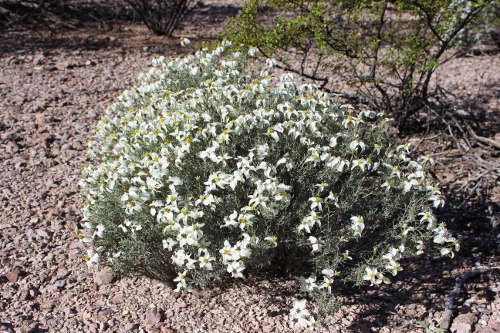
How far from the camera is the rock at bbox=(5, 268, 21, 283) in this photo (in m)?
3.65

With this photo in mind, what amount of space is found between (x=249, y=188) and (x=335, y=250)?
2.19ft

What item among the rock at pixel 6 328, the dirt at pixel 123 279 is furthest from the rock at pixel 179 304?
the rock at pixel 6 328

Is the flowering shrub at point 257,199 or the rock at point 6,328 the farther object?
the rock at point 6,328

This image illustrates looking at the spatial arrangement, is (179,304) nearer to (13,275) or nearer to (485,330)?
(13,275)

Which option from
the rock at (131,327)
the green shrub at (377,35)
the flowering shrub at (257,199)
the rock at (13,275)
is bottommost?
the rock at (13,275)

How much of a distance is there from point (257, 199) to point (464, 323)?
1.55 metres

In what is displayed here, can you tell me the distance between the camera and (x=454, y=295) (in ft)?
11.0

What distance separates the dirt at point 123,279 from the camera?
10.8ft

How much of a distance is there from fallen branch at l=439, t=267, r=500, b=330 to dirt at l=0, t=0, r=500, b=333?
5 centimetres

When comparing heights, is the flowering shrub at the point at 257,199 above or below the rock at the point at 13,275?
above

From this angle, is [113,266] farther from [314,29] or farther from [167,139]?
[314,29]

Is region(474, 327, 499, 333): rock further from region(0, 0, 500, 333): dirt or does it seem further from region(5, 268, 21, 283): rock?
region(5, 268, 21, 283): rock

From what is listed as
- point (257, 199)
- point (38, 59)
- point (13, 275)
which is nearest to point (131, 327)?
point (13, 275)

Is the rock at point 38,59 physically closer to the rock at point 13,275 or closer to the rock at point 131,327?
the rock at point 13,275
